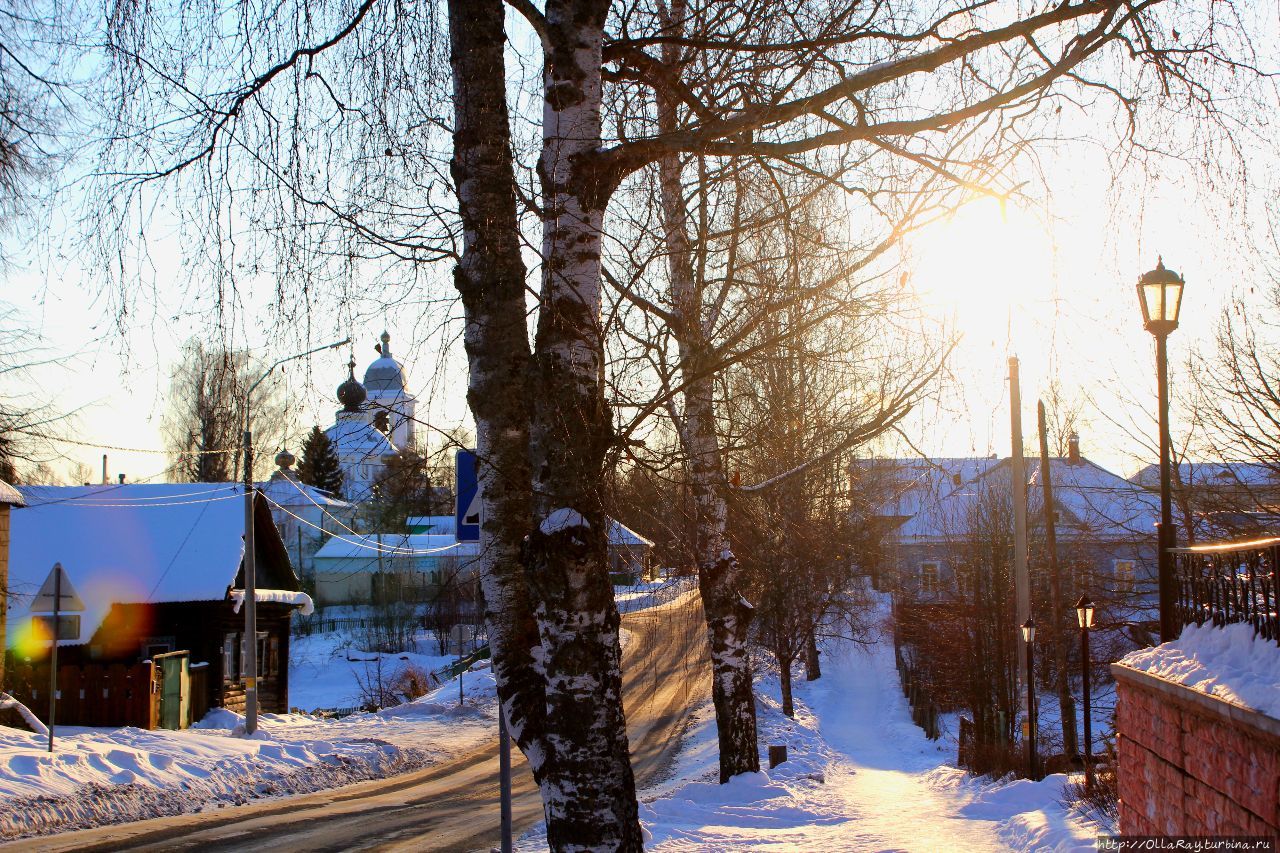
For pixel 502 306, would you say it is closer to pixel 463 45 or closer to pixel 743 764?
pixel 463 45

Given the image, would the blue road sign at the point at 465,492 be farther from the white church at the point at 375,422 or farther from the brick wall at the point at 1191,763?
the brick wall at the point at 1191,763

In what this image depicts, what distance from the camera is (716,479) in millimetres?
10930

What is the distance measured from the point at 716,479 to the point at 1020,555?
9970mm

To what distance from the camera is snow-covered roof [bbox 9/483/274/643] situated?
2562 cm

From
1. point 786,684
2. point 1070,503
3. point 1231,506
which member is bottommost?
point 786,684

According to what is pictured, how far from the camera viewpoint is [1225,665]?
551cm

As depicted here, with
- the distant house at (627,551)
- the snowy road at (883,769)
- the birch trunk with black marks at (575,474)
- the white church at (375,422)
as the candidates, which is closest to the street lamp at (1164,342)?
the snowy road at (883,769)

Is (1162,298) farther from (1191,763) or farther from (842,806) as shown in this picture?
(842,806)

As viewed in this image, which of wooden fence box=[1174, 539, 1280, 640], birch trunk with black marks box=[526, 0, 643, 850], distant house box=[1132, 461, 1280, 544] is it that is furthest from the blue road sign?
distant house box=[1132, 461, 1280, 544]

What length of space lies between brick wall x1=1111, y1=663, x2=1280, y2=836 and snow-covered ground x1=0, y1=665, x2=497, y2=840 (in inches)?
418

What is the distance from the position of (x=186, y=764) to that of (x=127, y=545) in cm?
1395

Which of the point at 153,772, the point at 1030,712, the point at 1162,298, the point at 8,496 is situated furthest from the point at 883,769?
the point at 8,496

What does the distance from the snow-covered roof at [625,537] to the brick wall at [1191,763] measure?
128 inches

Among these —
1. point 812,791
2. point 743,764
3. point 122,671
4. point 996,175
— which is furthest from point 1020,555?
point 122,671
